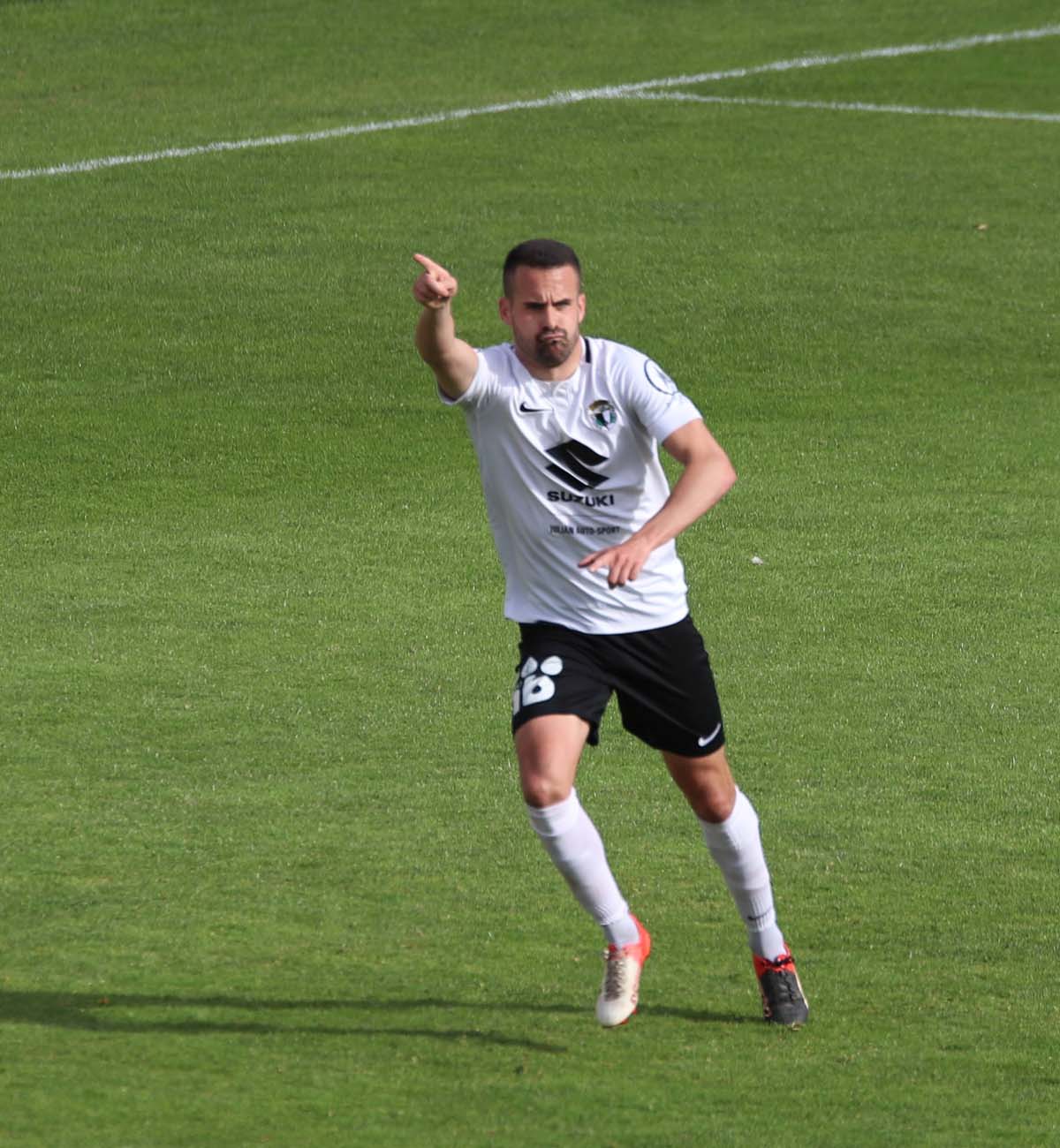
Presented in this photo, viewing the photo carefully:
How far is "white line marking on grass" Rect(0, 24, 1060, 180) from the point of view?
19.1m

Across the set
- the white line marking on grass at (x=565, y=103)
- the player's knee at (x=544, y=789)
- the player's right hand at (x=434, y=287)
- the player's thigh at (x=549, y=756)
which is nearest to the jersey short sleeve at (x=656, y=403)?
the player's right hand at (x=434, y=287)

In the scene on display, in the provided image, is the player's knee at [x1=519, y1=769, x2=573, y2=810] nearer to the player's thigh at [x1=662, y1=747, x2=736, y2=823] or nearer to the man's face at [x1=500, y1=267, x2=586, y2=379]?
the player's thigh at [x1=662, y1=747, x2=736, y2=823]

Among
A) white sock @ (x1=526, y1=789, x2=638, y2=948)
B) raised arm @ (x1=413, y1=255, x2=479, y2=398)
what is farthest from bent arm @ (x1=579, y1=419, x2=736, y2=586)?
white sock @ (x1=526, y1=789, x2=638, y2=948)

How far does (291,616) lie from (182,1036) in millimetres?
4271

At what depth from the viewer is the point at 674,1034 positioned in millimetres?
5672

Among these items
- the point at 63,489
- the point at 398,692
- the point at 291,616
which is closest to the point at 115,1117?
the point at 398,692

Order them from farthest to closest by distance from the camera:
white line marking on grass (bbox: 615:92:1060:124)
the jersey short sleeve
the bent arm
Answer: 1. white line marking on grass (bbox: 615:92:1060:124)
2. the jersey short sleeve
3. the bent arm

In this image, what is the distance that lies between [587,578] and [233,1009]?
63.0 inches

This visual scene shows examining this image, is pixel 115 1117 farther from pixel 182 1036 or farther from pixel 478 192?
pixel 478 192

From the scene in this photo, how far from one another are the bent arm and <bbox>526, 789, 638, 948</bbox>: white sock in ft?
2.37

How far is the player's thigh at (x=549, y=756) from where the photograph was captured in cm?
547

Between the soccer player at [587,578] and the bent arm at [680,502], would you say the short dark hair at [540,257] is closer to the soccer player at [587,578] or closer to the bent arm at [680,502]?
the soccer player at [587,578]

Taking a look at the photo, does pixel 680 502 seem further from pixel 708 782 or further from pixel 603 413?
pixel 708 782

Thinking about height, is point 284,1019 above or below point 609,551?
below
